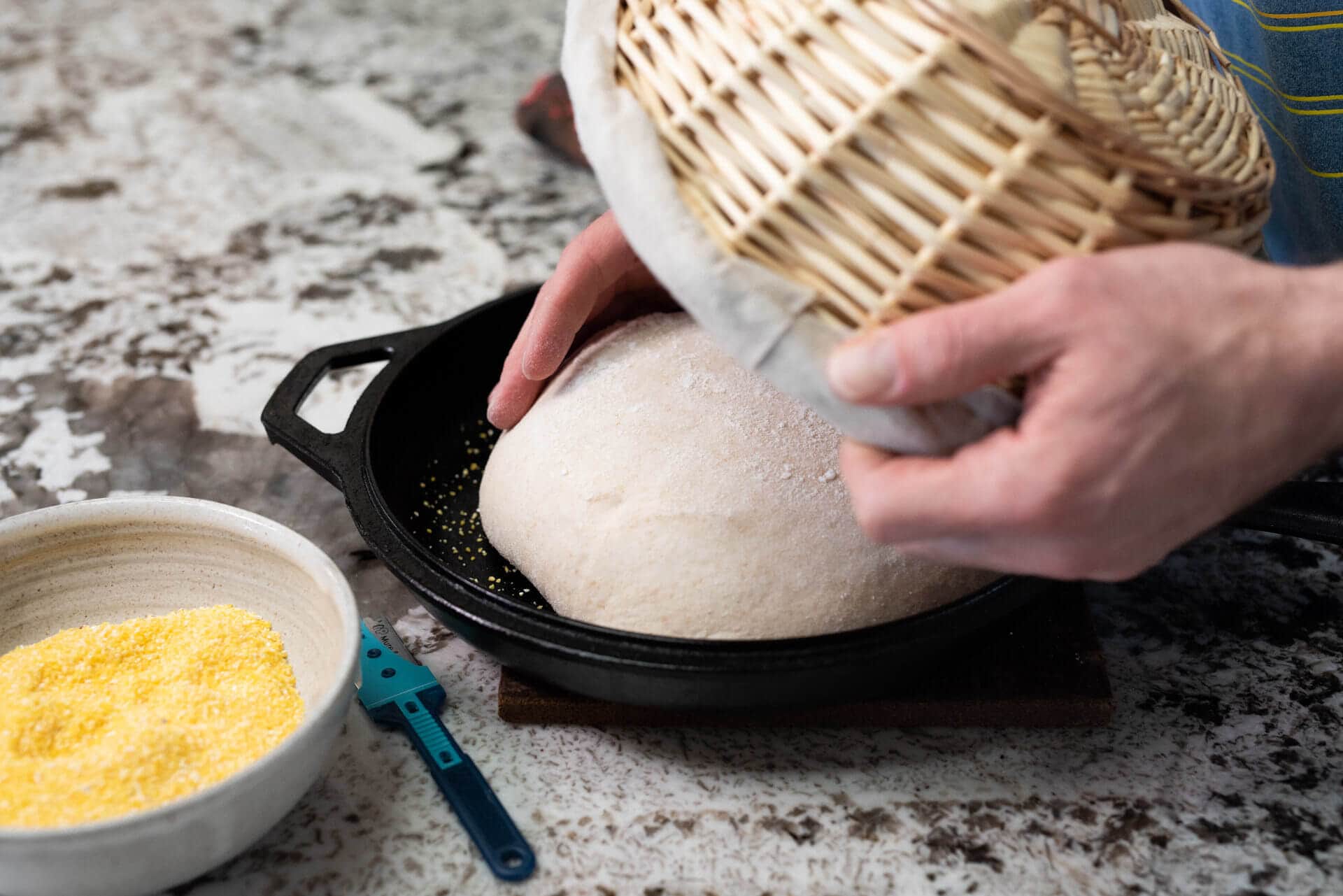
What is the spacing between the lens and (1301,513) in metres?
0.86

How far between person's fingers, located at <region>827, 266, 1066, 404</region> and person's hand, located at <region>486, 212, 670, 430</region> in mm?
446

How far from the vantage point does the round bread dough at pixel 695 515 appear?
0.80 metres

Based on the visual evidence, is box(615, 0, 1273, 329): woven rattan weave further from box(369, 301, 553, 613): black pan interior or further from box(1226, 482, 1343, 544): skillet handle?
box(369, 301, 553, 613): black pan interior

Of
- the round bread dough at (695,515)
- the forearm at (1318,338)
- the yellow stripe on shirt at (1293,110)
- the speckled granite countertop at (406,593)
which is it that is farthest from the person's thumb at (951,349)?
the yellow stripe on shirt at (1293,110)

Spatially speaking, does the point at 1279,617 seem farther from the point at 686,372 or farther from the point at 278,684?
the point at 278,684

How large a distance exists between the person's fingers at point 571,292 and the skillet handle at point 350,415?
0.53 feet

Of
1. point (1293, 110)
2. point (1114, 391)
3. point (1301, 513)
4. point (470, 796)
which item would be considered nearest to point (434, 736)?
point (470, 796)

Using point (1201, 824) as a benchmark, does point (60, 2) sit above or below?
below

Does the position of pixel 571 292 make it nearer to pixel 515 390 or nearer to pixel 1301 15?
pixel 515 390

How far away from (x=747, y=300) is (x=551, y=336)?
0.41 m

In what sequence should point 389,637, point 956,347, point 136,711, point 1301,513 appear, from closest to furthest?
point 956,347, point 136,711, point 1301,513, point 389,637

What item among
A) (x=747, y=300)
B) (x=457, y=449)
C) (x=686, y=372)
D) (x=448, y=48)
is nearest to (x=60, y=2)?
(x=448, y=48)

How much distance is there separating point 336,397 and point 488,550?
0.43 meters

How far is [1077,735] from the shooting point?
2.81 feet
